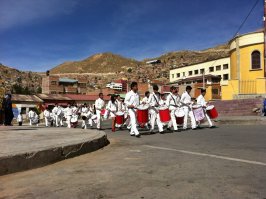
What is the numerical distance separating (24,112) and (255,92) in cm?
4551

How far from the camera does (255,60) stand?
35594 millimetres

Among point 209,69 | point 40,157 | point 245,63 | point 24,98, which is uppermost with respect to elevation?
point 209,69

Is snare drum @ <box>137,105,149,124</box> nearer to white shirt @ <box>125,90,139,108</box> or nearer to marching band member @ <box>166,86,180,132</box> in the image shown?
white shirt @ <box>125,90,139,108</box>

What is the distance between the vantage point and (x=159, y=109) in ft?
46.2

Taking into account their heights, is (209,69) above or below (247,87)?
above

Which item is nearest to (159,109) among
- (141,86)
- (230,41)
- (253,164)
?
(253,164)

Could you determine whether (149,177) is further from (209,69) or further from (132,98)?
(209,69)

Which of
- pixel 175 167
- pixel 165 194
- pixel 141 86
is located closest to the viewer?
pixel 165 194

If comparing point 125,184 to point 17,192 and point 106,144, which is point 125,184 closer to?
point 17,192

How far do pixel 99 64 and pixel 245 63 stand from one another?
15406 centimetres

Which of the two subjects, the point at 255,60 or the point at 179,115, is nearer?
the point at 179,115

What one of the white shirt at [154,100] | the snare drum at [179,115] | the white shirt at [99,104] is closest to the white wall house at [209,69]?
the white shirt at [99,104]

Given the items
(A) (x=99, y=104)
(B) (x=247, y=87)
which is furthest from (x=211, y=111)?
(B) (x=247, y=87)

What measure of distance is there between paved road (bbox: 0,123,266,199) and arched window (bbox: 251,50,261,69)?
2932 centimetres
